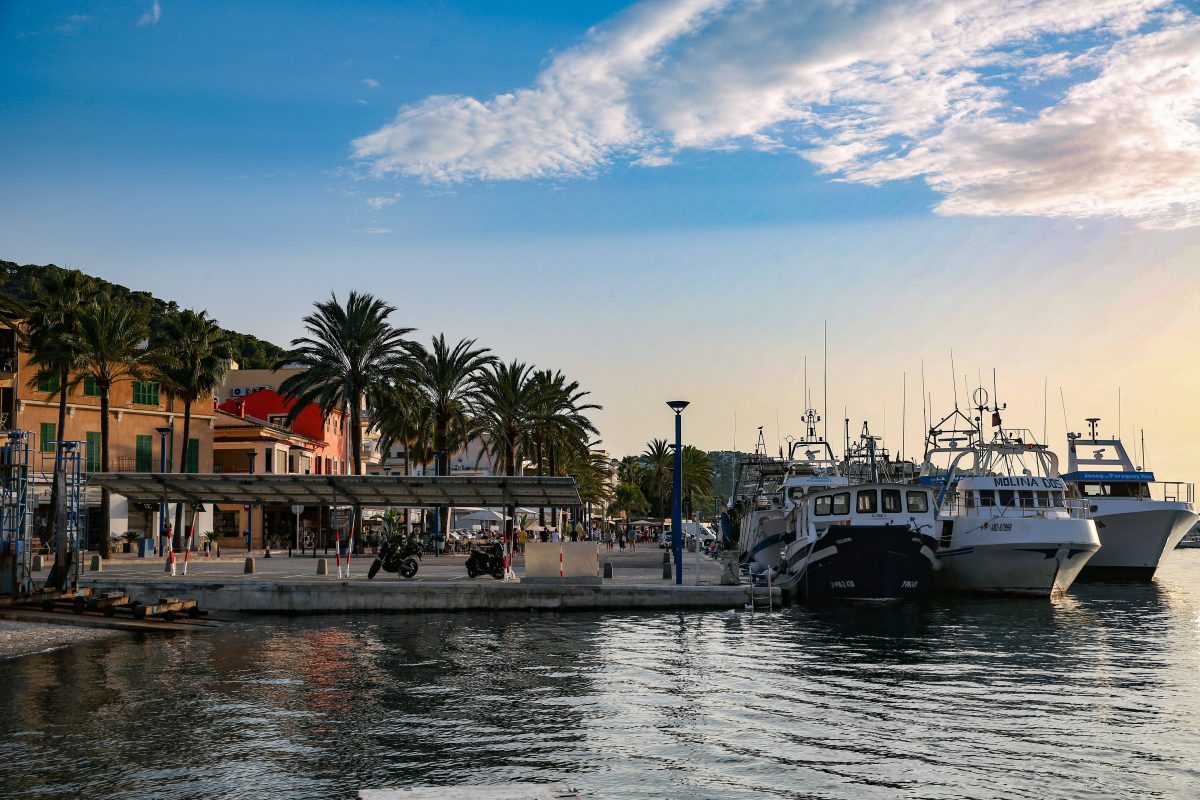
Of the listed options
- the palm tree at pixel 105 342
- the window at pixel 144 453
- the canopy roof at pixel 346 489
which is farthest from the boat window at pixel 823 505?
the window at pixel 144 453

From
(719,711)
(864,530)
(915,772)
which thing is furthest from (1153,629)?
(915,772)

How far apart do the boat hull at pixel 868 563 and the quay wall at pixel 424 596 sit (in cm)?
429

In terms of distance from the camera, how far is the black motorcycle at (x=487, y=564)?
3656cm

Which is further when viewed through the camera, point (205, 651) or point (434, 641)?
point (434, 641)

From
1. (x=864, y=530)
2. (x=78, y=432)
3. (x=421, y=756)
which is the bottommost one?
(x=421, y=756)

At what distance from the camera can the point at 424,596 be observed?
33438 millimetres

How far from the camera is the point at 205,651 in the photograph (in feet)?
81.4

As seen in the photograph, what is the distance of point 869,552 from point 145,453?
45.4m

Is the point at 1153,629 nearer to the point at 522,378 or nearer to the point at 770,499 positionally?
the point at 770,499

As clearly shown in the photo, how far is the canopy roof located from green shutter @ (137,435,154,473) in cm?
2277

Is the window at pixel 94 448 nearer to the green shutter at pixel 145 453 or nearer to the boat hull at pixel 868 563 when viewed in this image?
the green shutter at pixel 145 453

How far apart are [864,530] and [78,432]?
4462 centimetres

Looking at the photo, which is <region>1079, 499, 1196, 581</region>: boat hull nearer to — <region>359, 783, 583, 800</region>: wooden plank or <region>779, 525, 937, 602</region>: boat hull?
<region>779, 525, 937, 602</region>: boat hull

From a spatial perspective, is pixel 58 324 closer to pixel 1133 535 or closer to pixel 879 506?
pixel 879 506
